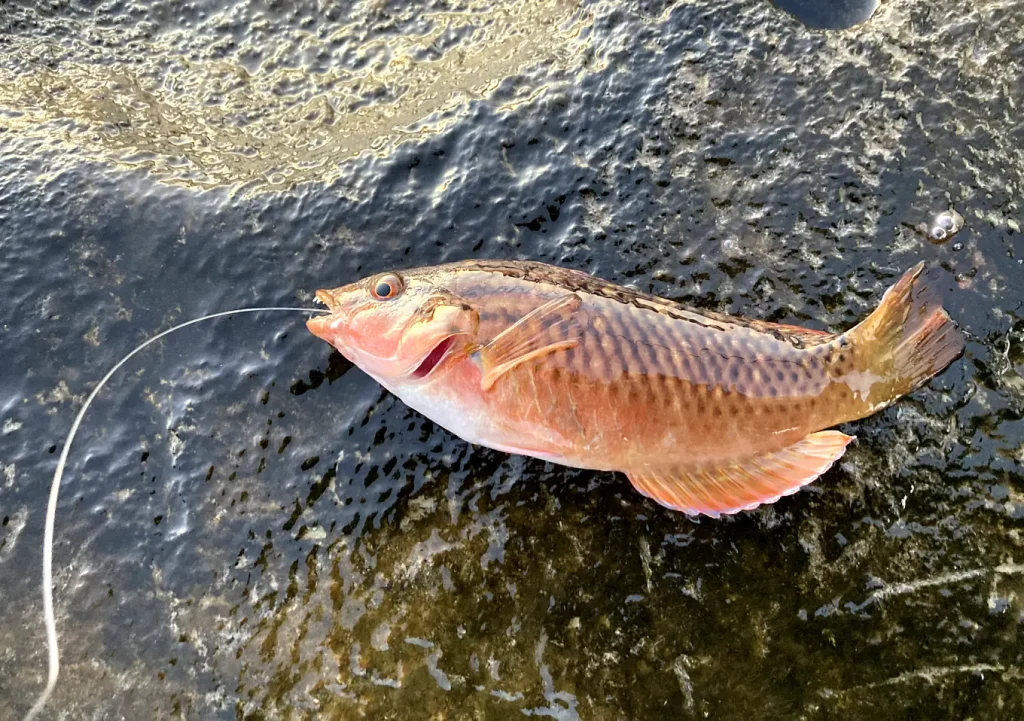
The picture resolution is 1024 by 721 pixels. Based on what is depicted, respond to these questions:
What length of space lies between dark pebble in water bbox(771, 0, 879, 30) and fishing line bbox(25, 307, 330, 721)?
3.35 m

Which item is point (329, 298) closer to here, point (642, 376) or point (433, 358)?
point (433, 358)

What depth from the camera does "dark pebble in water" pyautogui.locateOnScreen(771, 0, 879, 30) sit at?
13.1ft

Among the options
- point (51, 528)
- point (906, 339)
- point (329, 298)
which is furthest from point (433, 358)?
point (906, 339)

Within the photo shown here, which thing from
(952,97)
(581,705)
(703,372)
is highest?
(952,97)

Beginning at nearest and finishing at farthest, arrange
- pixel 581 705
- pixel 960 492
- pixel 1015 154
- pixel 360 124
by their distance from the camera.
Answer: pixel 581 705
pixel 960 492
pixel 1015 154
pixel 360 124

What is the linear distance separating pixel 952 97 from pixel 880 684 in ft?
9.96

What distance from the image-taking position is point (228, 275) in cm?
353

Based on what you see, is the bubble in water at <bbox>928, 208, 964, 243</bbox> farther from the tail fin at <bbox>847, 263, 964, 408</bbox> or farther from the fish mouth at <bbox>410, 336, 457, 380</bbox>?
the fish mouth at <bbox>410, 336, 457, 380</bbox>

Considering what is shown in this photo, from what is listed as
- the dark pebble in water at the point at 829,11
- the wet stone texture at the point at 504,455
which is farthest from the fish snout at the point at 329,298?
the dark pebble in water at the point at 829,11

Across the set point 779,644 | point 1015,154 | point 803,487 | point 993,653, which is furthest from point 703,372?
point 1015,154

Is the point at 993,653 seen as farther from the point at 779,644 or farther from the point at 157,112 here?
the point at 157,112

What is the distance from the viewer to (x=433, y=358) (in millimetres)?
2902

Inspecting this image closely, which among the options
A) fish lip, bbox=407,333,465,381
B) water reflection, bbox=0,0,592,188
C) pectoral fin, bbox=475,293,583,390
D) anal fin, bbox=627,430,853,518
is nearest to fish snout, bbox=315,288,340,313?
fish lip, bbox=407,333,465,381

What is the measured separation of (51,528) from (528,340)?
2362mm
